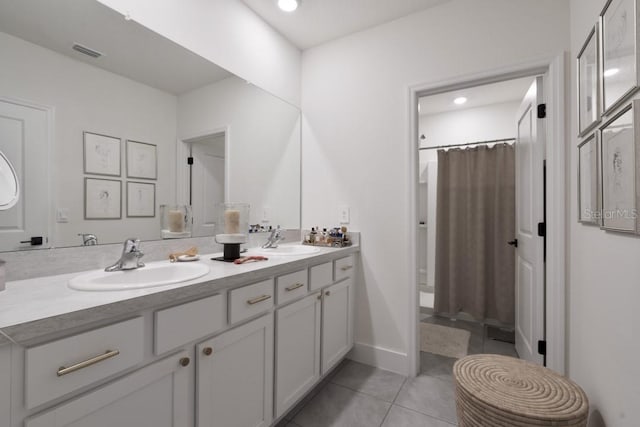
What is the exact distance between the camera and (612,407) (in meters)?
1.02

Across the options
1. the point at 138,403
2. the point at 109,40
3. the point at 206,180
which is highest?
the point at 109,40

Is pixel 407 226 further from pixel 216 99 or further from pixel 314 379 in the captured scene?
pixel 216 99

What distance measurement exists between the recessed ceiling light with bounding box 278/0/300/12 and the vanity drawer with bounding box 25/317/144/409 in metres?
2.03

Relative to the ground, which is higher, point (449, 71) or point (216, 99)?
point (449, 71)

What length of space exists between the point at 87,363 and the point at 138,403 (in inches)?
9.0

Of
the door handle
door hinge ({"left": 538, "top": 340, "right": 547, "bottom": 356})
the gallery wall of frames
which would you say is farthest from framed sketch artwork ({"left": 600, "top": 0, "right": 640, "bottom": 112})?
the door handle

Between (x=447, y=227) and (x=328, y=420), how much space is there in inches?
93.2

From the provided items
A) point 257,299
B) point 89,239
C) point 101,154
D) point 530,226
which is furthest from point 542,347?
point 101,154

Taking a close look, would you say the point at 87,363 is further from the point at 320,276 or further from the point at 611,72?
the point at 611,72

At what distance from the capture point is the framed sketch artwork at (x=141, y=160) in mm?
1444

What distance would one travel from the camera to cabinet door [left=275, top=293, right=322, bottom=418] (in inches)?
57.1

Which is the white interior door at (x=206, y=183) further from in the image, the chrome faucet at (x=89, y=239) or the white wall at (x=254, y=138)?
the chrome faucet at (x=89, y=239)

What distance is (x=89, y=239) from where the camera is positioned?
1.29 metres

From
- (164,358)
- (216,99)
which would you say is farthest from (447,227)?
(164,358)
